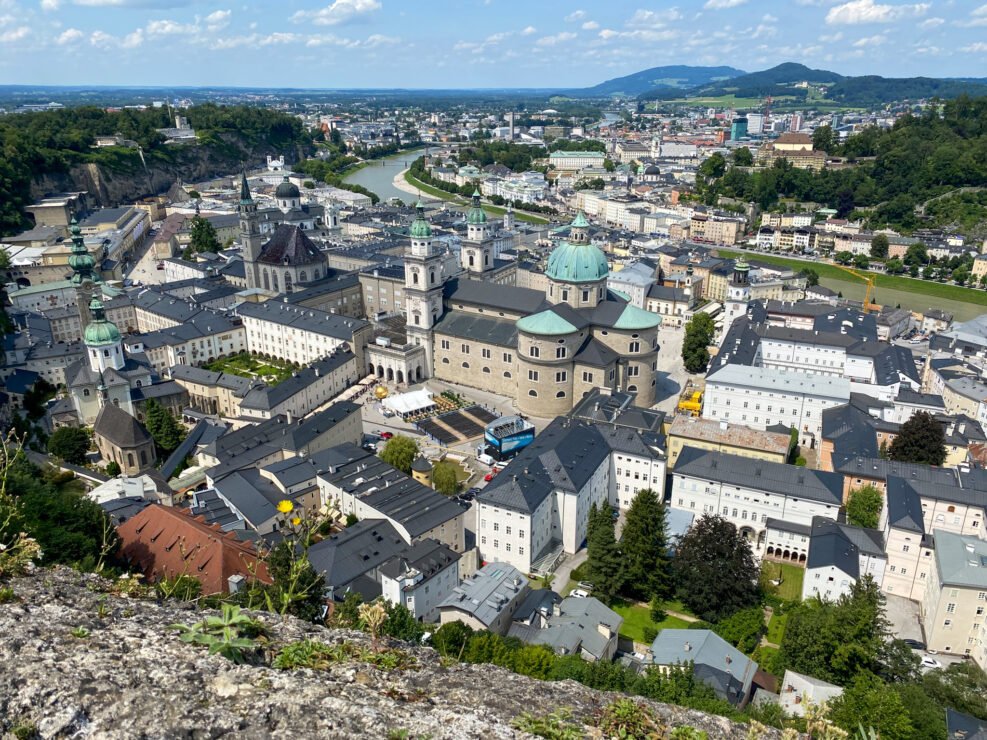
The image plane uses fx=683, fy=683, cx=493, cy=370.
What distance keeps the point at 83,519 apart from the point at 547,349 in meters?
31.9

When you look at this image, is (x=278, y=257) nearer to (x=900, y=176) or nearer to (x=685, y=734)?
(x=685, y=734)

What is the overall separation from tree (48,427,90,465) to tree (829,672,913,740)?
39644 millimetres

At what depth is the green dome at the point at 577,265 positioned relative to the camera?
50.4m

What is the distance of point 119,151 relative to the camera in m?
112

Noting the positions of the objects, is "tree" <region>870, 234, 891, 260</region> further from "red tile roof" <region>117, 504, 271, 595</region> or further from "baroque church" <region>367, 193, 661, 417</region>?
"red tile roof" <region>117, 504, 271, 595</region>

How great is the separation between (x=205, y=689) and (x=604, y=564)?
25.3m

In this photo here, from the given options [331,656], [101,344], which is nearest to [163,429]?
[101,344]

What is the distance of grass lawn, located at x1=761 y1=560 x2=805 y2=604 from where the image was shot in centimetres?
3117

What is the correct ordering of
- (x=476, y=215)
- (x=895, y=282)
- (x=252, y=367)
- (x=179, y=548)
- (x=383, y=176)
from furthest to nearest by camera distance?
1. (x=383, y=176)
2. (x=895, y=282)
3. (x=476, y=215)
4. (x=252, y=367)
5. (x=179, y=548)

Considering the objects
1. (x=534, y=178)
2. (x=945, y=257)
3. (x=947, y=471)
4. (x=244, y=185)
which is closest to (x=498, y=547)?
(x=947, y=471)

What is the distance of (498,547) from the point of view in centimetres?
3241

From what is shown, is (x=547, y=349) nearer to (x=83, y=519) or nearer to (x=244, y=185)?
(x=83, y=519)

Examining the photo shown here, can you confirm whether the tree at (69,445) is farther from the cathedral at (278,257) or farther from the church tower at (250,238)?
the church tower at (250,238)

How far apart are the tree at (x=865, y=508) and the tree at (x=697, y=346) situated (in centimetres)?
2173
